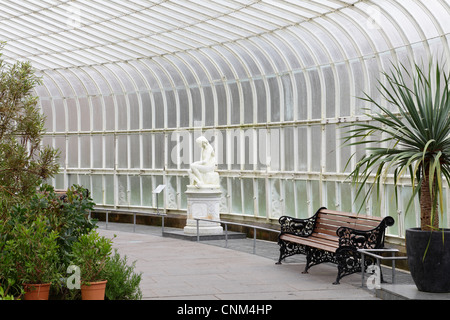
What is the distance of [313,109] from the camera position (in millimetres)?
15109

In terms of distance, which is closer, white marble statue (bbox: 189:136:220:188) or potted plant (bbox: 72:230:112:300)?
potted plant (bbox: 72:230:112:300)

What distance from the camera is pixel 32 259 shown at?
21.6 feet

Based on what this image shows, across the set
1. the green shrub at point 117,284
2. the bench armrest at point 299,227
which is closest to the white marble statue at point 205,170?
the bench armrest at point 299,227

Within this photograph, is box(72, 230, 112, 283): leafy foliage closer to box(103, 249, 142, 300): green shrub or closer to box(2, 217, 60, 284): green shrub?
box(103, 249, 142, 300): green shrub

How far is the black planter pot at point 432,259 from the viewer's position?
7.39 meters

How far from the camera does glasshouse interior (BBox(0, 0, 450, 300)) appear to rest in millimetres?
12430

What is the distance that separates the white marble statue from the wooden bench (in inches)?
160

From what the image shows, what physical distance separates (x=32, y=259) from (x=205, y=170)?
30.8 ft

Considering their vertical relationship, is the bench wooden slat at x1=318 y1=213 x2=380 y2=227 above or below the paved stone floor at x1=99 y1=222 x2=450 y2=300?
above

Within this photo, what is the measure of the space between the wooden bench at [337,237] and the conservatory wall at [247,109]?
148cm

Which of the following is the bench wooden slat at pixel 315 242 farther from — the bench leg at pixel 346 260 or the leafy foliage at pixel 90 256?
the leafy foliage at pixel 90 256

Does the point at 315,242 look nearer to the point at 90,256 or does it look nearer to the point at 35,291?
the point at 90,256

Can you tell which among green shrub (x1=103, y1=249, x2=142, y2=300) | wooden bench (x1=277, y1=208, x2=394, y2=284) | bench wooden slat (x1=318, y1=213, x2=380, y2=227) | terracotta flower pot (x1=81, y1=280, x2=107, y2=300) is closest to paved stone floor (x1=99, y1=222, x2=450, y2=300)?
wooden bench (x1=277, y1=208, x2=394, y2=284)

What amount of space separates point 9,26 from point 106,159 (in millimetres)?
5225
